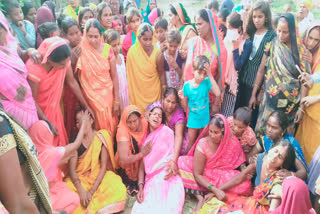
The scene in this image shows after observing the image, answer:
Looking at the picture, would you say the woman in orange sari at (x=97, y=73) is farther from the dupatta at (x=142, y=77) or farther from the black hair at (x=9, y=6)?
the black hair at (x=9, y=6)

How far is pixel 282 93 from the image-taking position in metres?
3.08

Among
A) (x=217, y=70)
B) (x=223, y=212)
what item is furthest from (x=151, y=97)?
(x=223, y=212)

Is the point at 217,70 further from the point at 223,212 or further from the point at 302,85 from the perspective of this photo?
the point at 223,212

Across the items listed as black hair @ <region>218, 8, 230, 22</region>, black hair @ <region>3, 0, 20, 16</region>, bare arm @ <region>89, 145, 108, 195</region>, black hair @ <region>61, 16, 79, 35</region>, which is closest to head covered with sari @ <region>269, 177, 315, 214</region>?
bare arm @ <region>89, 145, 108, 195</region>

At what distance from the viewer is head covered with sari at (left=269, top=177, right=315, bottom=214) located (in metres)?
2.04

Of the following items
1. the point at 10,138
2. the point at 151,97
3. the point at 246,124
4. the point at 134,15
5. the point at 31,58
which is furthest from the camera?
the point at 134,15

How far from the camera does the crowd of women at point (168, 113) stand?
2623 mm

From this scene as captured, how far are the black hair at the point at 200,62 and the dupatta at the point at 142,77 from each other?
0.75 meters

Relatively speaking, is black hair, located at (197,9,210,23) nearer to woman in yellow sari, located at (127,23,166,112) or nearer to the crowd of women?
the crowd of women

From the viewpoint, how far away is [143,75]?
376 cm

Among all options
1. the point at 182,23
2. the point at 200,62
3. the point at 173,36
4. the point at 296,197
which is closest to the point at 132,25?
the point at 182,23

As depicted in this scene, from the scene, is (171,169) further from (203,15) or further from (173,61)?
(203,15)

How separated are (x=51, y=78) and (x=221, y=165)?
6.59 feet

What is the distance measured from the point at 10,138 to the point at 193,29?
10.7ft
